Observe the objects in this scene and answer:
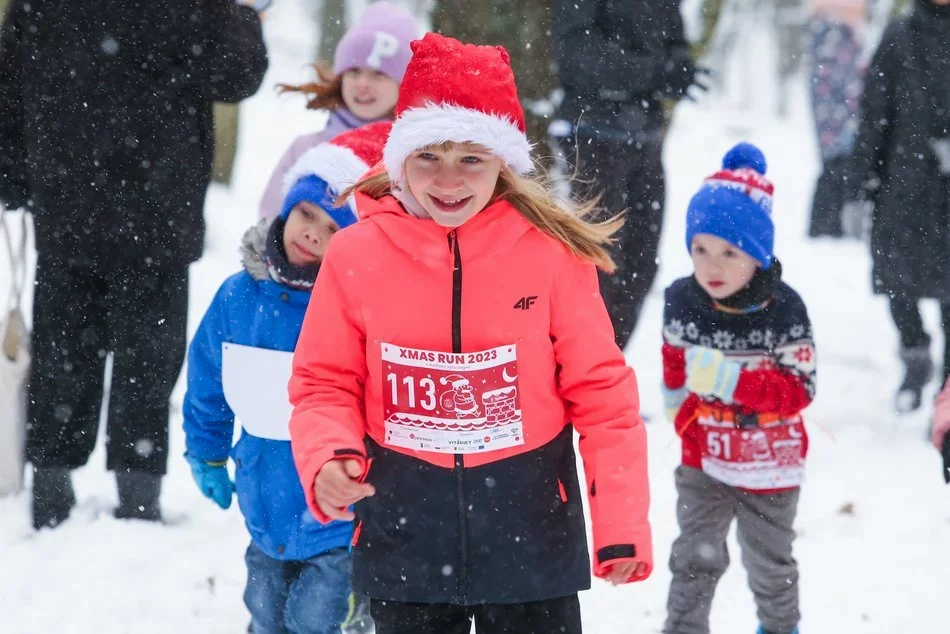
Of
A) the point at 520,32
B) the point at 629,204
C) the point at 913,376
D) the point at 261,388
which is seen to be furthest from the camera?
the point at 520,32

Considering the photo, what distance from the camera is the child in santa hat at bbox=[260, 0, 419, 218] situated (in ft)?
15.9

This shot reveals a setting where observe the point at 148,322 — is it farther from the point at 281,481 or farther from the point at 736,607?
the point at 736,607

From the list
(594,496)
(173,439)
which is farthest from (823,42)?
(594,496)

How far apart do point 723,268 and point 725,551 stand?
0.89m

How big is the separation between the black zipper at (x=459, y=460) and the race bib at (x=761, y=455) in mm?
1279

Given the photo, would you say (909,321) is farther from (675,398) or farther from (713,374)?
(713,374)

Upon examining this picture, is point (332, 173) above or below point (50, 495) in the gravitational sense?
above

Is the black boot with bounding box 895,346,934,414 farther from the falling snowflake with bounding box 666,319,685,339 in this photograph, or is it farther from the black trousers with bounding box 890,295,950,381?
the falling snowflake with bounding box 666,319,685,339

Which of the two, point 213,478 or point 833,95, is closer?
point 213,478

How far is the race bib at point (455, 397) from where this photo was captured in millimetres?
2348

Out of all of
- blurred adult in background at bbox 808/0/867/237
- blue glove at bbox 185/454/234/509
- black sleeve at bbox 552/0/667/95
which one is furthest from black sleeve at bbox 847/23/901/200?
blurred adult in background at bbox 808/0/867/237

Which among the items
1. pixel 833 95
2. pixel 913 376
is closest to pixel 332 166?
pixel 913 376

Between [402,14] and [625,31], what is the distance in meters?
1.03

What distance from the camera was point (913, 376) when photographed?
19.6 ft
